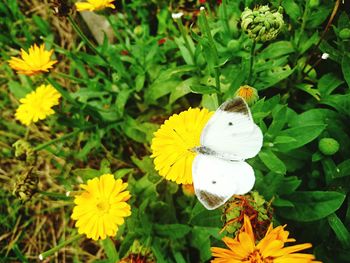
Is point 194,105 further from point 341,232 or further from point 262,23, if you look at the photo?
point 341,232

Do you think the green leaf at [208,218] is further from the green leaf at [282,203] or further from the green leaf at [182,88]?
the green leaf at [182,88]

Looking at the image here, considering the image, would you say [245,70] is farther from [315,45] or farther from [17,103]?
[17,103]

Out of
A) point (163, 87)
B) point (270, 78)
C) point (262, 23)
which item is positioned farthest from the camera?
point (163, 87)

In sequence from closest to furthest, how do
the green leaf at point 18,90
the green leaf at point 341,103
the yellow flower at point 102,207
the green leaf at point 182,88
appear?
the yellow flower at point 102,207
the green leaf at point 341,103
the green leaf at point 182,88
the green leaf at point 18,90

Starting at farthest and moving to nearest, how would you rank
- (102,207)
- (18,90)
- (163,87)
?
1. (18,90)
2. (163,87)
3. (102,207)

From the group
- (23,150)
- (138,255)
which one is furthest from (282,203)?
(23,150)

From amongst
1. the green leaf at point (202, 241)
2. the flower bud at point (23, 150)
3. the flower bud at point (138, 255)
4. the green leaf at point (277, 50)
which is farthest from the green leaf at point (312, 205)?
the flower bud at point (23, 150)
